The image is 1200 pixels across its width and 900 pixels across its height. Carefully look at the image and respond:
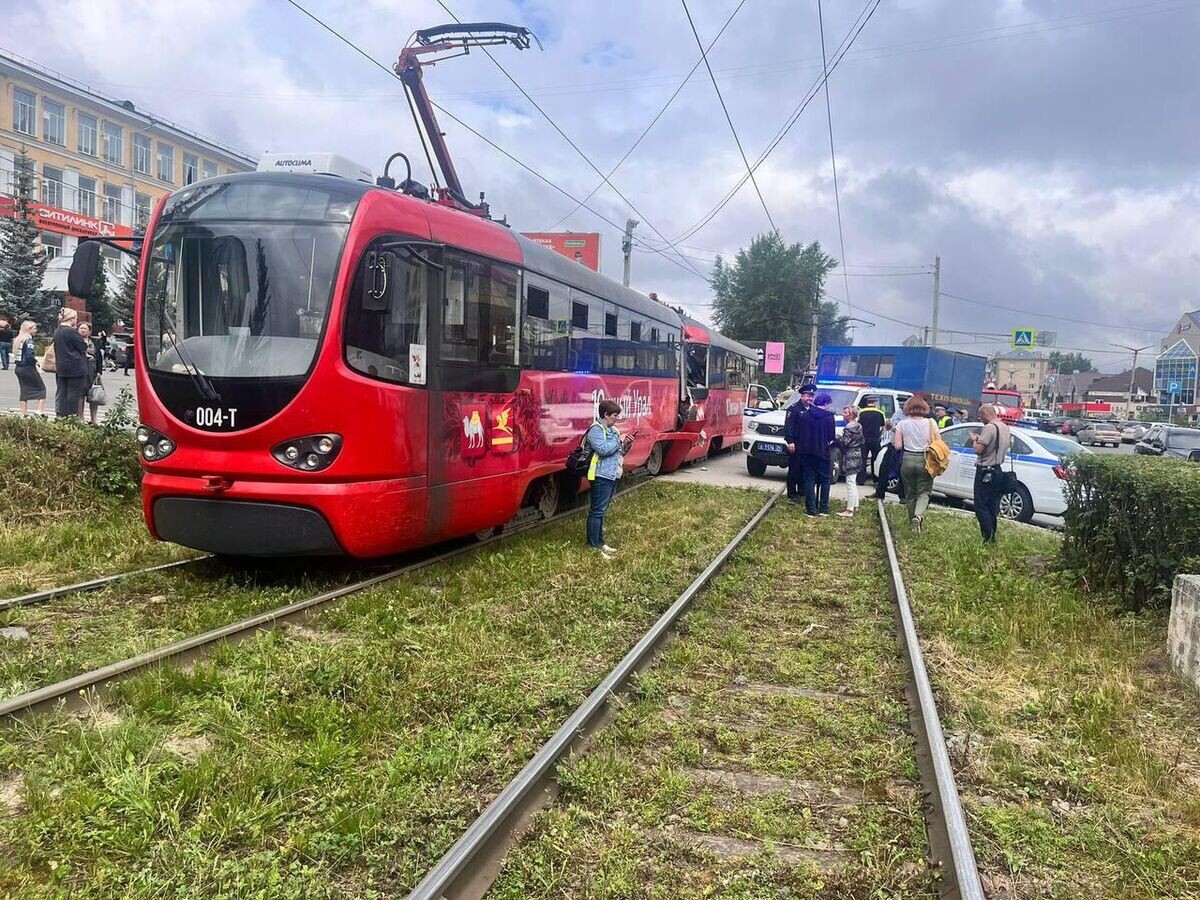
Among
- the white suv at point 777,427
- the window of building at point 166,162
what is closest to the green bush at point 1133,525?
the white suv at point 777,427

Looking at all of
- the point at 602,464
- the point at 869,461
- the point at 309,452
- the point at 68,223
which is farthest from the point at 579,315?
the point at 68,223

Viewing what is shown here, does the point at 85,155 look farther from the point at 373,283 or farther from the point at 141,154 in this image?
the point at 373,283

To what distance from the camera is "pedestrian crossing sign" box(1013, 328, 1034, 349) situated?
40281 mm

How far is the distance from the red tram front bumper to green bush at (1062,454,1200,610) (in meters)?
5.53

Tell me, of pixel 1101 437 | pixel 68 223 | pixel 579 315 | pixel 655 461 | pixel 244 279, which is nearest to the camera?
pixel 244 279

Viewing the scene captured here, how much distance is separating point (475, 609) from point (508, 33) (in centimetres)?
859

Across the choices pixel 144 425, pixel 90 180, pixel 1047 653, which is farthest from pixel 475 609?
pixel 90 180

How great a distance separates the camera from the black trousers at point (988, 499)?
9664 millimetres

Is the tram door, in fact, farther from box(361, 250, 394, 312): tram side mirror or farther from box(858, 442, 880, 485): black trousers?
box(858, 442, 880, 485): black trousers

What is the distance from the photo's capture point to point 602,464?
327 inches

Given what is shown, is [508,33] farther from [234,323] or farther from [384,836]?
[384,836]

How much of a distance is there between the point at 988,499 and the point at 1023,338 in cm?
3473

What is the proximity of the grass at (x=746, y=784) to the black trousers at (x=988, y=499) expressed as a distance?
4.21 metres

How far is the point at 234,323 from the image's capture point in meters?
6.14
